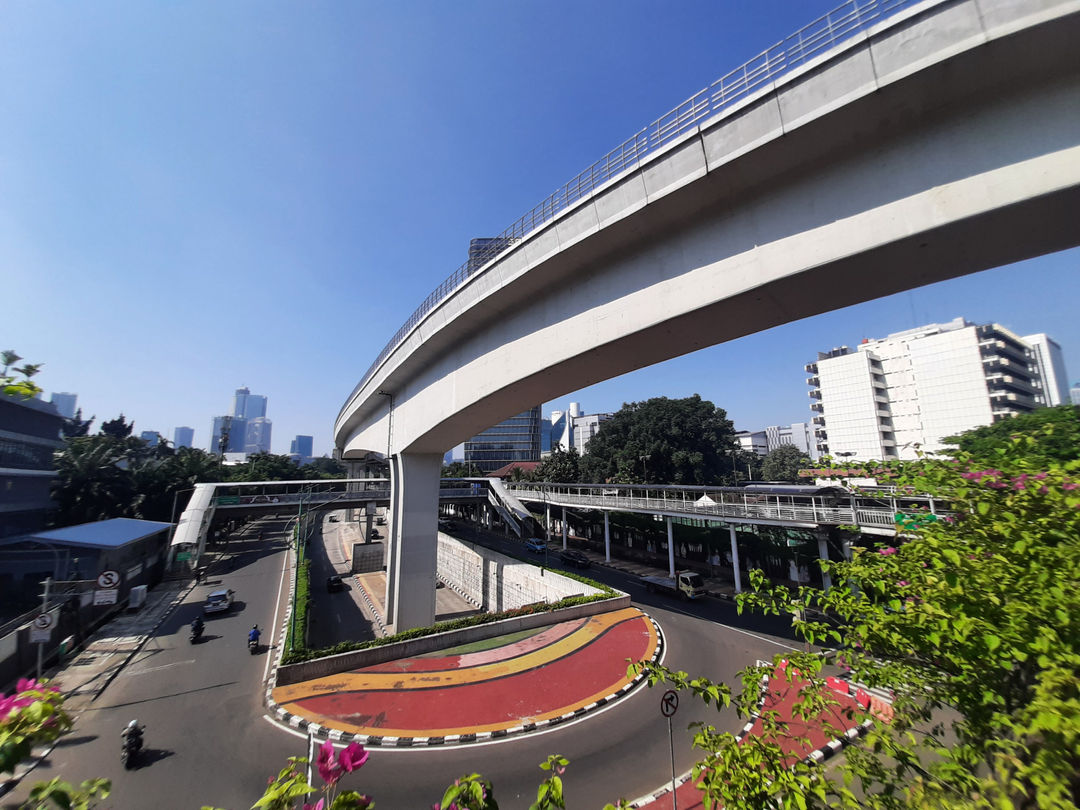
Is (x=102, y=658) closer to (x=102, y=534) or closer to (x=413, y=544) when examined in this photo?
(x=102, y=534)

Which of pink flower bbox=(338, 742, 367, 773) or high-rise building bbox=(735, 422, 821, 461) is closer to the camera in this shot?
pink flower bbox=(338, 742, 367, 773)

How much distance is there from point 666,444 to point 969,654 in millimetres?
40381

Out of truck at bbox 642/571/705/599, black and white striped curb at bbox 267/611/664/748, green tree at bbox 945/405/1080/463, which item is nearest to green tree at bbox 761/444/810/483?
green tree at bbox 945/405/1080/463

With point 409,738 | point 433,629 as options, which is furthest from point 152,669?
point 409,738

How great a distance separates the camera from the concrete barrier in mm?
13047

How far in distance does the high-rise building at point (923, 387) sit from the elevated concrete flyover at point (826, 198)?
163 ft

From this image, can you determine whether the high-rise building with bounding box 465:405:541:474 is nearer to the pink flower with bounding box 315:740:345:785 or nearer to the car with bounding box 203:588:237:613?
the car with bounding box 203:588:237:613

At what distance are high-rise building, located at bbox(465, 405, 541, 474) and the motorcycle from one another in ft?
296

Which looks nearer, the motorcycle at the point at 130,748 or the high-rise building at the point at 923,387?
the motorcycle at the point at 130,748

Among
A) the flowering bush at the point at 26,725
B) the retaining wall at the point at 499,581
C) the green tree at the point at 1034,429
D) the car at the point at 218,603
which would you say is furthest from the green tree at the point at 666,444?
the flowering bush at the point at 26,725

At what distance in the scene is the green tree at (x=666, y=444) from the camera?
1699 inches

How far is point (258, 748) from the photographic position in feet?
32.4

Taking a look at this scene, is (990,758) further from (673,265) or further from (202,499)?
(202,499)

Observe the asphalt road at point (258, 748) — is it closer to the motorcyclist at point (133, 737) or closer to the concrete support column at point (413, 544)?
the motorcyclist at point (133, 737)
